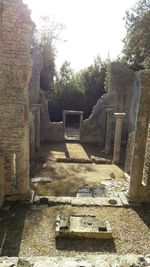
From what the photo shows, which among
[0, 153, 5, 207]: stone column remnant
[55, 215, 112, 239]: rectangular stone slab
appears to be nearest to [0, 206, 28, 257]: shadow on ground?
[0, 153, 5, 207]: stone column remnant

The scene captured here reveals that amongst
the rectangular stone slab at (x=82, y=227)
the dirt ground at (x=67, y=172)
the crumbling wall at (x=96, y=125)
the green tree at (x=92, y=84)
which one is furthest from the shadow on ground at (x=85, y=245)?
the green tree at (x=92, y=84)

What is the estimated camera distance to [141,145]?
903 centimetres

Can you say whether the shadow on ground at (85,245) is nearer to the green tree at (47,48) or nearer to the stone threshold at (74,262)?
the stone threshold at (74,262)

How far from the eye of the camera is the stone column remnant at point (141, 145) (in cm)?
862

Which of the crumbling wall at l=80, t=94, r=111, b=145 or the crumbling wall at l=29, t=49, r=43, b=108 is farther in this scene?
the crumbling wall at l=80, t=94, r=111, b=145

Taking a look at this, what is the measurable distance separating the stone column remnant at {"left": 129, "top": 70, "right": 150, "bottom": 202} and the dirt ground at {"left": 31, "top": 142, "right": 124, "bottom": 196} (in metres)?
2.80

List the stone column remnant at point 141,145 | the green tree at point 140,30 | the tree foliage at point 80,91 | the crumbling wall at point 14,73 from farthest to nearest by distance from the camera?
the tree foliage at point 80,91 < the green tree at point 140,30 < the stone column remnant at point 141,145 < the crumbling wall at point 14,73

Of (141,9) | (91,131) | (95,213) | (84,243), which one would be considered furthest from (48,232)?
(141,9)

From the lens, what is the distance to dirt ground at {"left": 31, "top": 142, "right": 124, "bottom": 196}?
11398 millimetres

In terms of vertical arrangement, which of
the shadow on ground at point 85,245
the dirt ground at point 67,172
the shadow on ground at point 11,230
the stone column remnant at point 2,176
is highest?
the stone column remnant at point 2,176

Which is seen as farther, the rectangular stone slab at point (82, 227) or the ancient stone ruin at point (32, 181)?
the rectangular stone slab at point (82, 227)

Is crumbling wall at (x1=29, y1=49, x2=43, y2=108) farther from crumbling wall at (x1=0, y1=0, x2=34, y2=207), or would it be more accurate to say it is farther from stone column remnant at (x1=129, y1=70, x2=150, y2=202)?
stone column remnant at (x1=129, y1=70, x2=150, y2=202)

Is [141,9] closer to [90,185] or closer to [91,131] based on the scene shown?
[91,131]

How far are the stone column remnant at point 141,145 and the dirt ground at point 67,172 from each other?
9.19 feet
